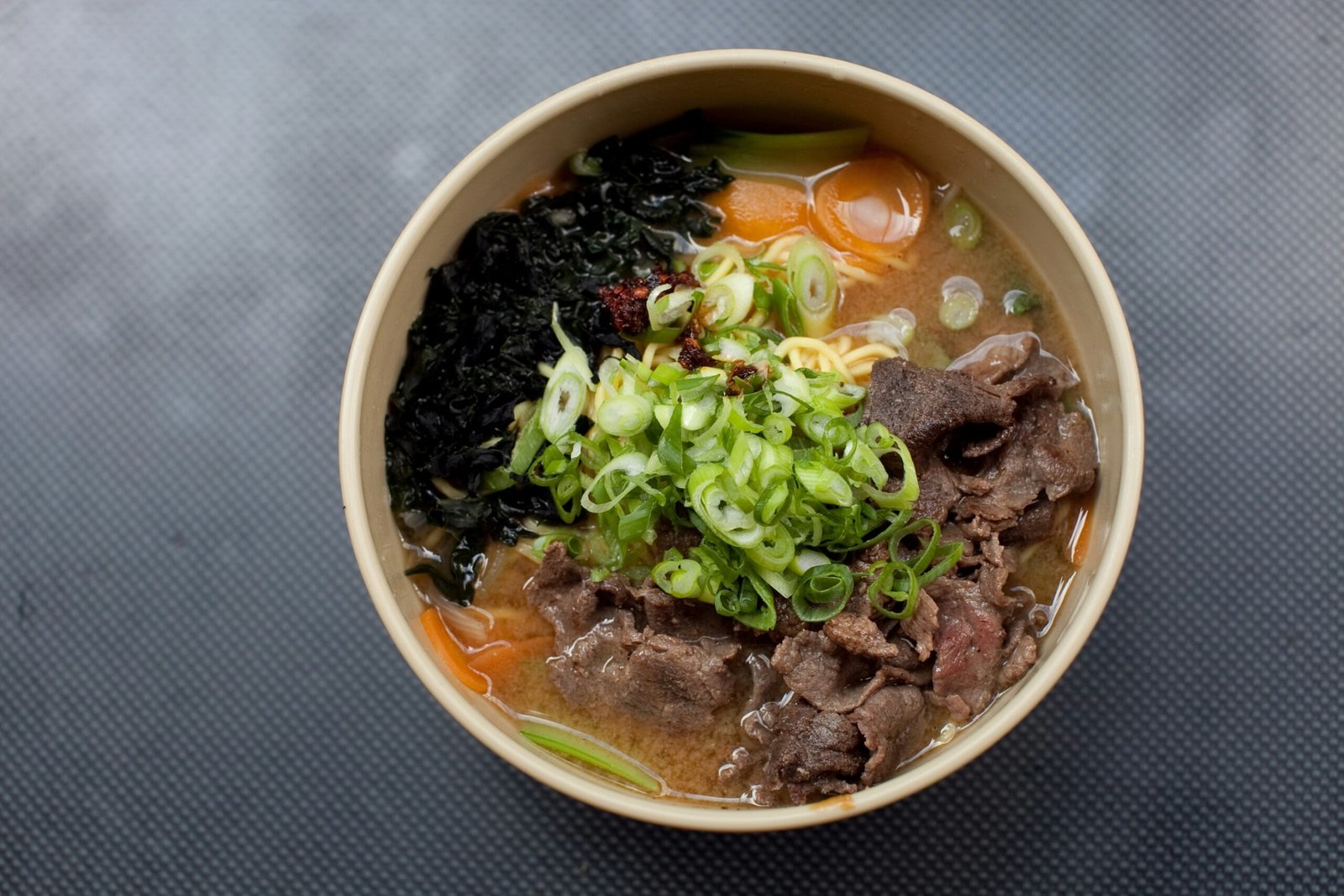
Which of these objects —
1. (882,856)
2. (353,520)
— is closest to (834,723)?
(882,856)

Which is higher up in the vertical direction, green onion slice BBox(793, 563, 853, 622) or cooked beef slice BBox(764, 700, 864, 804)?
green onion slice BBox(793, 563, 853, 622)

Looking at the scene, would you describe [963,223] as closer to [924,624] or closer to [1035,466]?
[1035,466]

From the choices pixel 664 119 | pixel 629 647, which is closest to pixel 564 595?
pixel 629 647

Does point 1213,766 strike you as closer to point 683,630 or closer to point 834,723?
point 834,723

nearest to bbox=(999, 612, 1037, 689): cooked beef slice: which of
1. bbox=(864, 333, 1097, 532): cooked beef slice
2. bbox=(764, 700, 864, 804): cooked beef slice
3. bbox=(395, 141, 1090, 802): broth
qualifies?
bbox=(395, 141, 1090, 802): broth

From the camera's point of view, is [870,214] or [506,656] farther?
[870,214]

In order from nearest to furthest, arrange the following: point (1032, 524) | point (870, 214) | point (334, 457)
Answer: point (1032, 524), point (870, 214), point (334, 457)

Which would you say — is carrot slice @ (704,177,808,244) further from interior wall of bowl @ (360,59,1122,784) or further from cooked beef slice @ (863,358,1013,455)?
cooked beef slice @ (863,358,1013,455)
